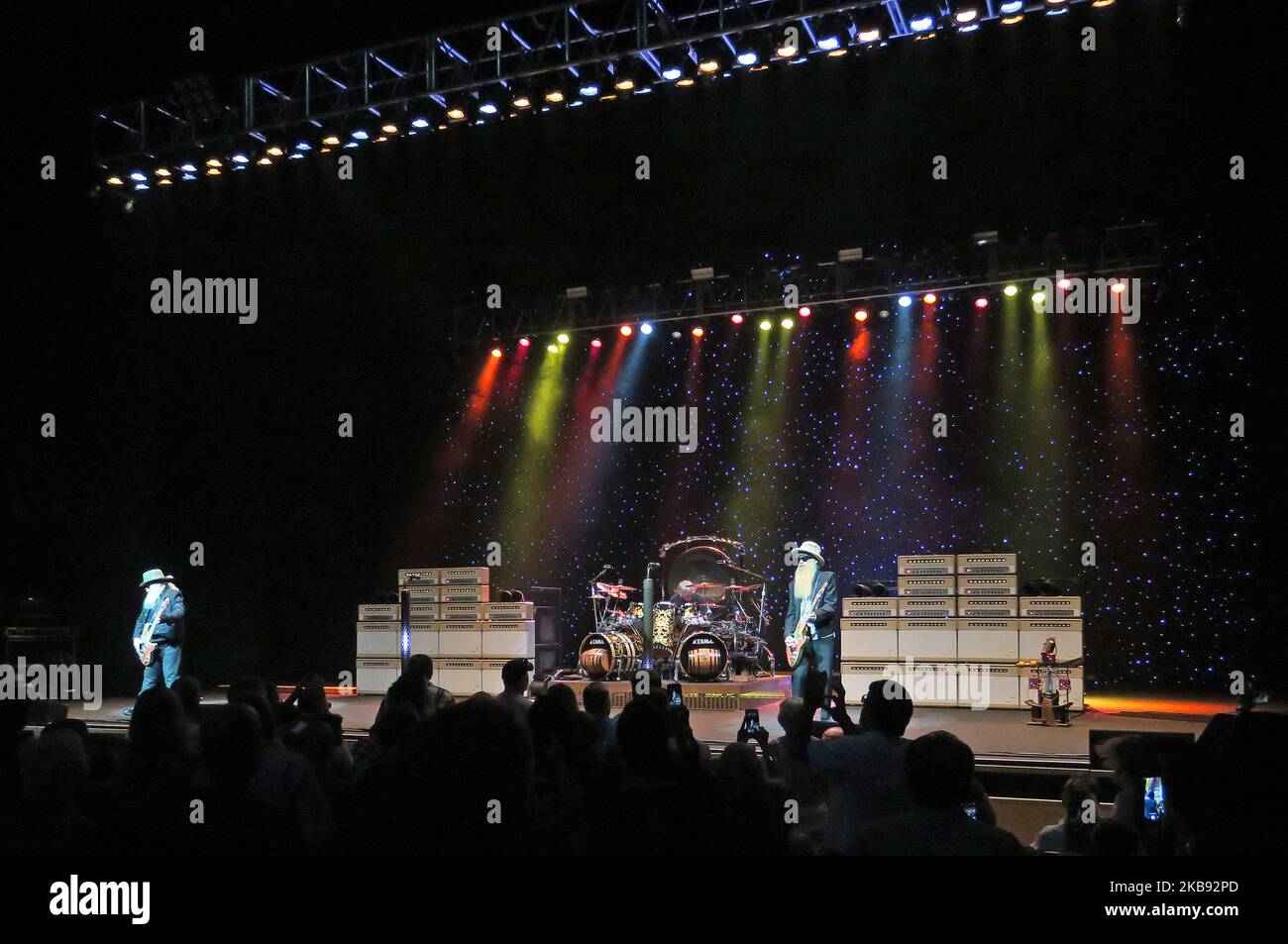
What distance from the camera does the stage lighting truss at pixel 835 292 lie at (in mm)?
12219

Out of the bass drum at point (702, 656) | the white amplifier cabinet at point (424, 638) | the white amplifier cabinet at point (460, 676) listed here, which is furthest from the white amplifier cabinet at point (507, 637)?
the bass drum at point (702, 656)

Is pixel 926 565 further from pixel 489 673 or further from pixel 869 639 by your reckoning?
pixel 489 673

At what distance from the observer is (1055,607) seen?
37.0 feet

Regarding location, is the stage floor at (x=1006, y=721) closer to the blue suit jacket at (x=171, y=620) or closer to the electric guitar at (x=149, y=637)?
the electric guitar at (x=149, y=637)

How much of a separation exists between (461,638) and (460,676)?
0.48 metres

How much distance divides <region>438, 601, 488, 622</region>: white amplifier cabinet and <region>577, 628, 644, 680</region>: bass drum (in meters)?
1.97

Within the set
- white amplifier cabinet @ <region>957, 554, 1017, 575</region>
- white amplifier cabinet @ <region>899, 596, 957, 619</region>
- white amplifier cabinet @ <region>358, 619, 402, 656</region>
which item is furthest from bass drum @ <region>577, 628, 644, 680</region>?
white amplifier cabinet @ <region>957, 554, 1017, 575</region>

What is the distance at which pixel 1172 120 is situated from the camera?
10867 mm

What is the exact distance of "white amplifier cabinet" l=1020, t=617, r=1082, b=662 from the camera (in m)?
11.2

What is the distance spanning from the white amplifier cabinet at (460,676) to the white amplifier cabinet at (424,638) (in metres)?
0.21

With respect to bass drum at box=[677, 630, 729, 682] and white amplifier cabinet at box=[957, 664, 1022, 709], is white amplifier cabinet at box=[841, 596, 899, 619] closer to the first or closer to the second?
white amplifier cabinet at box=[957, 664, 1022, 709]

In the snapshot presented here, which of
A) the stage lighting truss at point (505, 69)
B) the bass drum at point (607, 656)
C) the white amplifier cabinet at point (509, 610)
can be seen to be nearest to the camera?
the stage lighting truss at point (505, 69)

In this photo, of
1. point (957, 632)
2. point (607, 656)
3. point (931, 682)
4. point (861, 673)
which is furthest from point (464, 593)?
point (957, 632)
